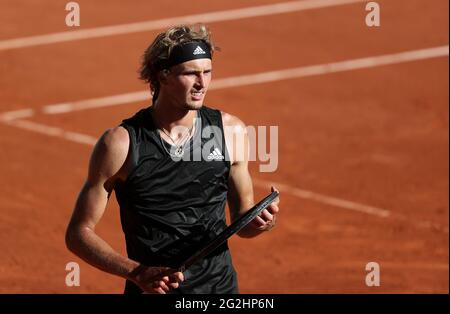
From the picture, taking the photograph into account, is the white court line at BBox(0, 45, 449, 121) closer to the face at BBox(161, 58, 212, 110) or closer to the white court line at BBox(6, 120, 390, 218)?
the white court line at BBox(6, 120, 390, 218)

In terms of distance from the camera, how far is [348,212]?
14148 mm

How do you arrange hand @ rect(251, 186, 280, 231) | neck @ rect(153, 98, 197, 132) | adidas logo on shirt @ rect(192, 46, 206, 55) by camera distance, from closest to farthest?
1. hand @ rect(251, 186, 280, 231)
2. adidas logo on shirt @ rect(192, 46, 206, 55)
3. neck @ rect(153, 98, 197, 132)

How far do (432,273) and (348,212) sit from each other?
181 centimetres

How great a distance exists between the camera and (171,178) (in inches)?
271

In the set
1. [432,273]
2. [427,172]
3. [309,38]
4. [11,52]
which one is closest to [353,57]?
[309,38]

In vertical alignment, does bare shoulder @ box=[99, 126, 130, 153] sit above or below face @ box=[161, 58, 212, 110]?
below

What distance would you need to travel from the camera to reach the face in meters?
6.70

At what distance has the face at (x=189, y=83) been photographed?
6.70m

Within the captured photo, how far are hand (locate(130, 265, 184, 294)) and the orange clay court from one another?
5.14 m

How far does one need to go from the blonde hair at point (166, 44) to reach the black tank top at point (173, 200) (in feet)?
0.86
